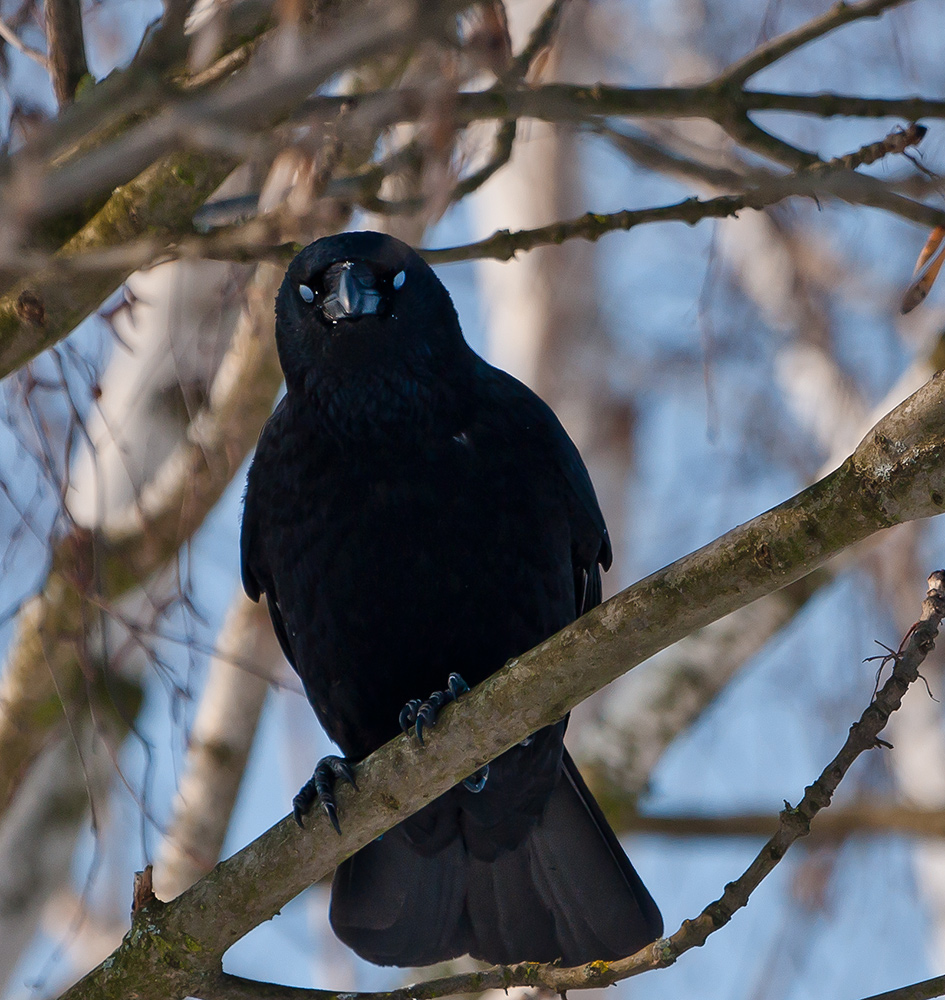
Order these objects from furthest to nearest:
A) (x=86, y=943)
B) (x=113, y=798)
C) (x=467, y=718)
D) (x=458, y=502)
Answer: (x=86, y=943)
(x=113, y=798)
(x=458, y=502)
(x=467, y=718)

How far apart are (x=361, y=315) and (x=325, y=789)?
3.95ft

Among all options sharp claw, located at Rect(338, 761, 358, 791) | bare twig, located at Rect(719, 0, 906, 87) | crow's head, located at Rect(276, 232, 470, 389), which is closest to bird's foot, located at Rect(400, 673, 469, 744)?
sharp claw, located at Rect(338, 761, 358, 791)

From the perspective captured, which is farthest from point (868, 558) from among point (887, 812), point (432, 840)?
point (432, 840)

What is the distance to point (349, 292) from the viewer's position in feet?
10.4

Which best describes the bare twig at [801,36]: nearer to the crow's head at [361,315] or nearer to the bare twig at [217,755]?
the crow's head at [361,315]

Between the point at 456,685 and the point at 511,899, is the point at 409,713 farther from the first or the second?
the point at 511,899

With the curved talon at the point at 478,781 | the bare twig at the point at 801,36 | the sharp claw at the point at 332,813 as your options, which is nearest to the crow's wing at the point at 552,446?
the curved talon at the point at 478,781

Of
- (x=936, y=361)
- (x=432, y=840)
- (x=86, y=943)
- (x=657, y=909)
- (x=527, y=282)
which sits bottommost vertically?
(x=657, y=909)

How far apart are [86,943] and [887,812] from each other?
621cm

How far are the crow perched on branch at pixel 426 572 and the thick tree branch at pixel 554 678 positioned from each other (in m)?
0.43

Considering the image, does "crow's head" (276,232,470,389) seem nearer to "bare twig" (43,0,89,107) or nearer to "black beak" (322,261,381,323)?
"black beak" (322,261,381,323)

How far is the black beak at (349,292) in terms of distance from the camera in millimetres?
3180

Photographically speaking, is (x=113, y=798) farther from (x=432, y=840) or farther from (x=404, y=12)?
(x=404, y=12)

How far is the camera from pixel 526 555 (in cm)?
318
